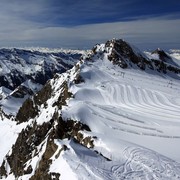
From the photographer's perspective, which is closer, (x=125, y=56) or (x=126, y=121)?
(x=126, y=121)

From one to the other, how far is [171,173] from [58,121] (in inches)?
850

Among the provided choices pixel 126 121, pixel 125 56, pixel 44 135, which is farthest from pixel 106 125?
pixel 125 56

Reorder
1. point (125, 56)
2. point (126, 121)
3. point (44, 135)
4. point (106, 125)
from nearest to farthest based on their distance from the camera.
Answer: point (106, 125) → point (126, 121) → point (44, 135) → point (125, 56)

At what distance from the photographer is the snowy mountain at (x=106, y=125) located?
20703 millimetres

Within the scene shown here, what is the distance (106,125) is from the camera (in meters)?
37.9

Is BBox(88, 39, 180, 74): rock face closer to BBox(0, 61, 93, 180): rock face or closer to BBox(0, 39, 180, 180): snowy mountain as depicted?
BBox(0, 39, 180, 180): snowy mountain

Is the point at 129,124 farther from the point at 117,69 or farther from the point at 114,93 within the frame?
the point at 117,69

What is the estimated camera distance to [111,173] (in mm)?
19203

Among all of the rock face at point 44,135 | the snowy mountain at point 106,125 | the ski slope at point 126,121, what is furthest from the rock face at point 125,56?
the rock face at point 44,135

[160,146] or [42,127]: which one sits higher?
[160,146]

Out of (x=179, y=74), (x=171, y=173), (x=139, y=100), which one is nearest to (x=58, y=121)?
(x=139, y=100)

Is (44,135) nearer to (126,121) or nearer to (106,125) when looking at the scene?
(106,125)

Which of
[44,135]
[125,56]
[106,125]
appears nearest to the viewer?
[106,125]

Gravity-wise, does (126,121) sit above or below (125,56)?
below
